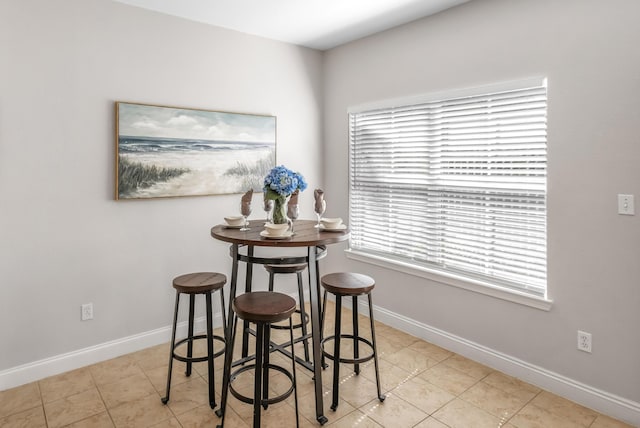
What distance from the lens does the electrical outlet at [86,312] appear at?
9.31 ft

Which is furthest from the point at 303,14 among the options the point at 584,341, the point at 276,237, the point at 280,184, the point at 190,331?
the point at 584,341

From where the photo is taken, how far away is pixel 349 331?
346 centimetres

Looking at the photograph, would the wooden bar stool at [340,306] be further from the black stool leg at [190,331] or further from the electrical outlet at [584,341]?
the electrical outlet at [584,341]

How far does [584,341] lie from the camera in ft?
7.77

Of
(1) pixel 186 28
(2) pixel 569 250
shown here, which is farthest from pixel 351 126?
(2) pixel 569 250

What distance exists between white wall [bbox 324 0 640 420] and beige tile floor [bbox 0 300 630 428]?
0.99 feet

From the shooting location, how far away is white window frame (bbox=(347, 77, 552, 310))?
256cm

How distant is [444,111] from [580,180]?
111 centimetres

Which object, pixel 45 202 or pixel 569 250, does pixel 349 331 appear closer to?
pixel 569 250

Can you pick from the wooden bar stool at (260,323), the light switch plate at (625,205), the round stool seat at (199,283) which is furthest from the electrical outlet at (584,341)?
the round stool seat at (199,283)

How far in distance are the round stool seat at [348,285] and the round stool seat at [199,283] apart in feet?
2.24

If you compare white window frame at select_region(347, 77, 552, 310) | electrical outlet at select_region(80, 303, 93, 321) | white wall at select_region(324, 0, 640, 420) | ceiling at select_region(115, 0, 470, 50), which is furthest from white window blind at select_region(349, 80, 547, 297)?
electrical outlet at select_region(80, 303, 93, 321)

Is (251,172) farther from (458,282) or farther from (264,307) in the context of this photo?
(458,282)

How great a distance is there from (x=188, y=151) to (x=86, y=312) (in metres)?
1.45
